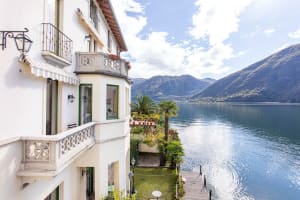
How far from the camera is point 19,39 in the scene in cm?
583

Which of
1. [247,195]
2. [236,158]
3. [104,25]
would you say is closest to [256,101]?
[236,158]

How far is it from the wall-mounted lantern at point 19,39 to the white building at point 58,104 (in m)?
0.03

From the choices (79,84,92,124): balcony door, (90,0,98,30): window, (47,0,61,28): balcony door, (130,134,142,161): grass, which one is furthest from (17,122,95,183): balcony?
(130,134,142,161): grass

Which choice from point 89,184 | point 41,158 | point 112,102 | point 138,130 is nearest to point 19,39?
point 41,158

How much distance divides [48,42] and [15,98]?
8.53 feet

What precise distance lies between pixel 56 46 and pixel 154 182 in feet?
55.4

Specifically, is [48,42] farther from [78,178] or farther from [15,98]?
[78,178]

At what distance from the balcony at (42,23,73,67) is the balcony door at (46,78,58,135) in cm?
85

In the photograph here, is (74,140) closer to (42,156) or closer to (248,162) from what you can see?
(42,156)

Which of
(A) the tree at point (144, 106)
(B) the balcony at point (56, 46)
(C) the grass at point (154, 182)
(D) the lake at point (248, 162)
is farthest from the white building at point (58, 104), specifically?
(A) the tree at point (144, 106)

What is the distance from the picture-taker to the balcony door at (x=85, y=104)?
10.9 meters

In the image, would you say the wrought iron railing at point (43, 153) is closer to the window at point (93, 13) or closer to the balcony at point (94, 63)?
the balcony at point (94, 63)

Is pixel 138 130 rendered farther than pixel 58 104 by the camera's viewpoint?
Yes

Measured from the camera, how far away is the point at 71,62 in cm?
979
